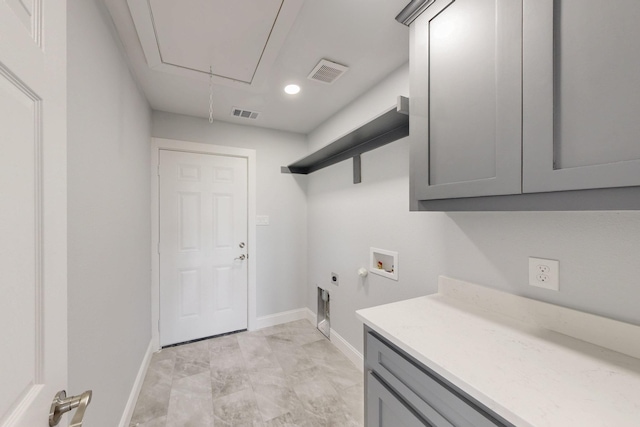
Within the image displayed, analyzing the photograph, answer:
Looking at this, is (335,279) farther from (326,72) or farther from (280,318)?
(326,72)

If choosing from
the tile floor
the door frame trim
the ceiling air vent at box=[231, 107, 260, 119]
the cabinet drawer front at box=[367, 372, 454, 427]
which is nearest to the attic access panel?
the ceiling air vent at box=[231, 107, 260, 119]

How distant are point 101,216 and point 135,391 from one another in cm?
137

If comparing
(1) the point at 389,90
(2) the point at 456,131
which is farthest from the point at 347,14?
(2) the point at 456,131

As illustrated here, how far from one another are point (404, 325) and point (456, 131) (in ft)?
2.78

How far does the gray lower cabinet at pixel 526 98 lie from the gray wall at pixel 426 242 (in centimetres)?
33

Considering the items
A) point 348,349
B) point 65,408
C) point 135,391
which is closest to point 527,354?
point 65,408

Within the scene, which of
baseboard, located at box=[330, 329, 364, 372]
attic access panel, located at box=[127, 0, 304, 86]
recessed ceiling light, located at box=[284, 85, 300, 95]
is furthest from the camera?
baseboard, located at box=[330, 329, 364, 372]

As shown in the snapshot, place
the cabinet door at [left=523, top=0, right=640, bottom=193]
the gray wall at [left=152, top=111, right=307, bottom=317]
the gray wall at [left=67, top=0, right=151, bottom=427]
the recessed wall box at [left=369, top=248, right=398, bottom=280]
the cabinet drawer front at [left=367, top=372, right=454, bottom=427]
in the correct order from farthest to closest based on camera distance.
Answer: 1. the gray wall at [left=152, top=111, right=307, bottom=317]
2. the recessed wall box at [left=369, top=248, right=398, bottom=280]
3. the gray wall at [left=67, top=0, right=151, bottom=427]
4. the cabinet drawer front at [left=367, top=372, right=454, bottom=427]
5. the cabinet door at [left=523, top=0, right=640, bottom=193]

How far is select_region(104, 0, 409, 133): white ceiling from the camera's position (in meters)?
1.25

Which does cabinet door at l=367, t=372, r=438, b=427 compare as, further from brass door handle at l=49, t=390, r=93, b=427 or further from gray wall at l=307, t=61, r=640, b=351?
brass door handle at l=49, t=390, r=93, b=427

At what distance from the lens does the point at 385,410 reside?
1032mm

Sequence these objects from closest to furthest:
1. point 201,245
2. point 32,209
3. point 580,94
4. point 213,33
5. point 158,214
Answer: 1. point 32,209
2. point 580,94
3. point 213,33
4. point 158,214
5. point 201,245

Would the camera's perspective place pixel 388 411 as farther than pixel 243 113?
No

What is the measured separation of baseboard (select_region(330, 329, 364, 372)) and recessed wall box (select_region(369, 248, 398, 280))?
77 centimetres
